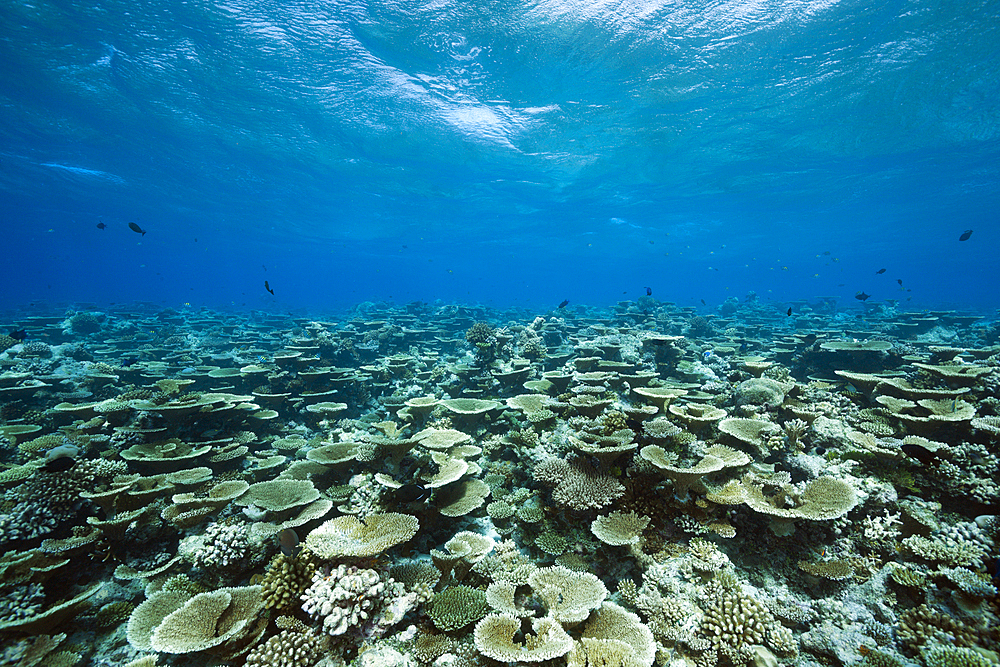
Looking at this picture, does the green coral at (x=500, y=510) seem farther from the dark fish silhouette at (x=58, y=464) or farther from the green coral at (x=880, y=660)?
the dark fish silhouette at (x=58, y=464)

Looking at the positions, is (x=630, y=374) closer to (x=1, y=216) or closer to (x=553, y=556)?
(x=553, y=556)

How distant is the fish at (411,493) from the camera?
5305mm

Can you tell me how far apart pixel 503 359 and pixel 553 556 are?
740cm

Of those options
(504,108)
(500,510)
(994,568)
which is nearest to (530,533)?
(500,510)

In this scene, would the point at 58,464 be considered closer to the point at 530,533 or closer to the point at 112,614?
the point at 112,614

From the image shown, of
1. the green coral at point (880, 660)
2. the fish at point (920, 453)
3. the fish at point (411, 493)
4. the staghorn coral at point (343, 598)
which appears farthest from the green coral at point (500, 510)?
the fish at point (920, 453)

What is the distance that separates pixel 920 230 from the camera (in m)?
58.3

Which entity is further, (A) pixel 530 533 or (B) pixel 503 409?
(B) pixel 503 409

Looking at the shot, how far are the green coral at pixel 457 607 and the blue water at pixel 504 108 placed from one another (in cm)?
2167

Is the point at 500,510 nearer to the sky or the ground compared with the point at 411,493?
nearer to the ground

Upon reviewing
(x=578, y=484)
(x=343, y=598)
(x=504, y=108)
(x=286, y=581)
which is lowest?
(x=286, y=581)

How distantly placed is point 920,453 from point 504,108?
25.9 meters

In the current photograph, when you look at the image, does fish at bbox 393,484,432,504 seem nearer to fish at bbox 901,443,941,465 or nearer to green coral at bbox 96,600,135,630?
green coral at bbox 96,600,135,630

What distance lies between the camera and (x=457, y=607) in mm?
4129
